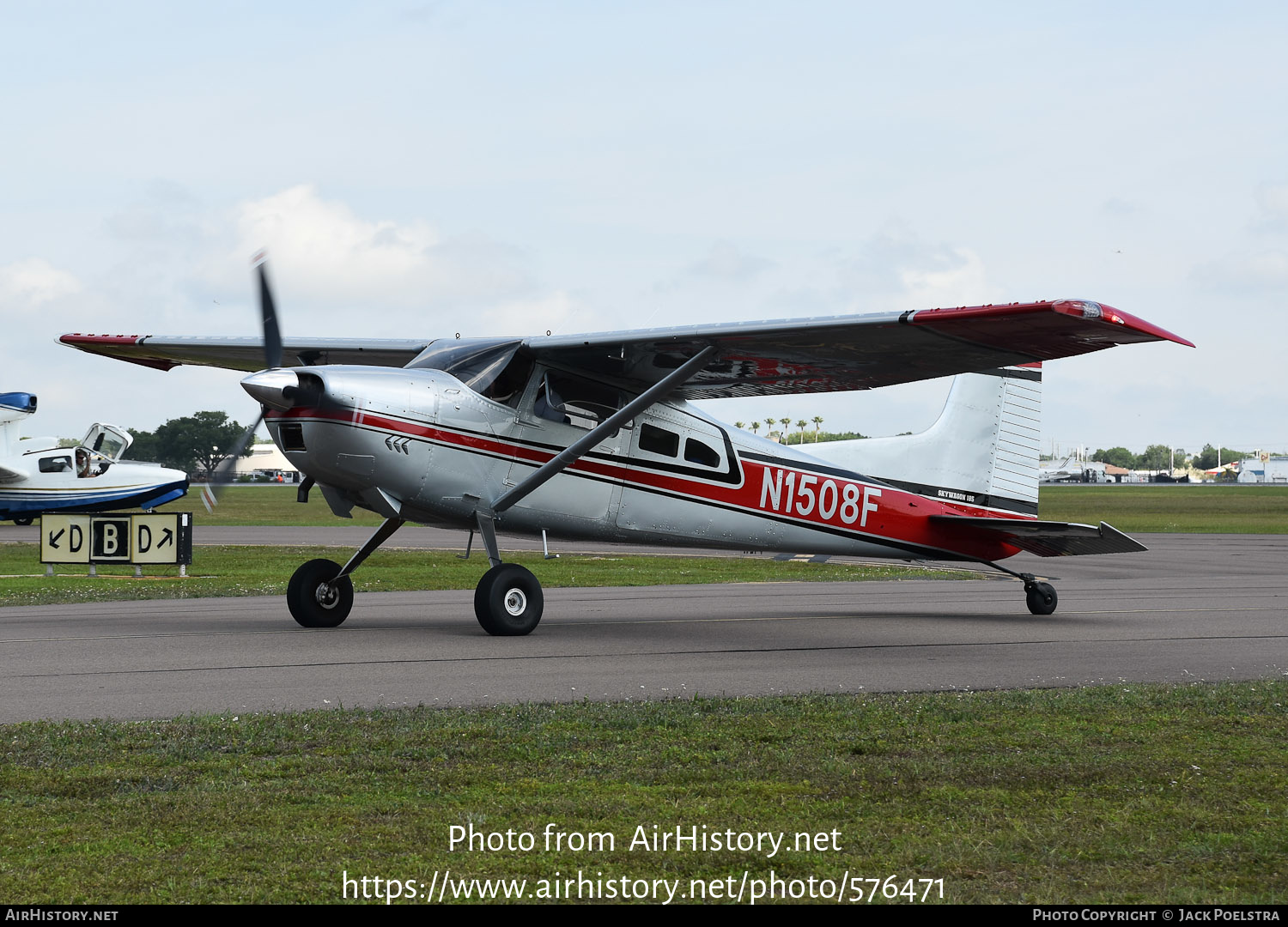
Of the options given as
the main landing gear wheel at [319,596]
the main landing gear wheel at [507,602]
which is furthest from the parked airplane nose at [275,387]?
the main landing gear wheel at [507,602]

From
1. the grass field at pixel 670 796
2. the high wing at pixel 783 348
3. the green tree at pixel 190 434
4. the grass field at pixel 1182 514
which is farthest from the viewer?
the green tree at pixel 190 434

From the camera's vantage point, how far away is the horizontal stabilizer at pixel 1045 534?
49.8 feet

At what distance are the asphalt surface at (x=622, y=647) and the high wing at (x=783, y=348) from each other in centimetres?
285

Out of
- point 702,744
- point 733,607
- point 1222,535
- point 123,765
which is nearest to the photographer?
point 123,765

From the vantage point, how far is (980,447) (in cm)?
1709

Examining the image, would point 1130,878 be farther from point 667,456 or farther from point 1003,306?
point 667,456

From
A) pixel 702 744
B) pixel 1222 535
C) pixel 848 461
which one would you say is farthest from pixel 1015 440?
pixel 1222 535

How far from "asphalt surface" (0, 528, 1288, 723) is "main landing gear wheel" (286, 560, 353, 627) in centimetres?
29

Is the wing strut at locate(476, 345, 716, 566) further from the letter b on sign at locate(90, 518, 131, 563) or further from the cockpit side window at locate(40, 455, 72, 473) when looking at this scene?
the cockpit side window at locate(40, 455, 72, 473)

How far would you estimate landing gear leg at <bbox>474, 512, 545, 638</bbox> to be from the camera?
1283 centimetres

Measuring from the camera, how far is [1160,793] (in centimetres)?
574

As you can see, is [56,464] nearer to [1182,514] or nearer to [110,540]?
[110,540]

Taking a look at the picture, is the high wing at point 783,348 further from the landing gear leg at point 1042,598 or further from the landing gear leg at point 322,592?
the landing gear leg at point 1042,598
